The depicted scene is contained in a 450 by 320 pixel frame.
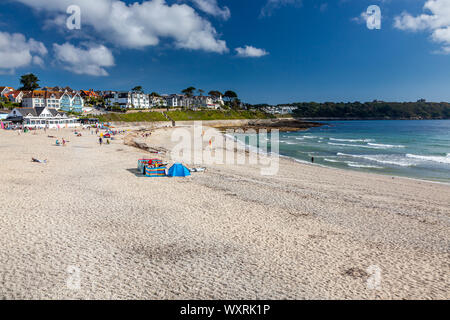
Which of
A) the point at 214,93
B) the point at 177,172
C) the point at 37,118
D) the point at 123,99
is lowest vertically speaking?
the point at 177,172

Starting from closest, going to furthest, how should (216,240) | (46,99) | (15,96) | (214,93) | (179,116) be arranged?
1. (216,240)
2. (46,99)
3. (15,96)
4. (179,116)
5. (214,93)

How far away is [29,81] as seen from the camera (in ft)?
259

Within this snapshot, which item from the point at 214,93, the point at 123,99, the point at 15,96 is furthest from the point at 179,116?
the point at 214,93

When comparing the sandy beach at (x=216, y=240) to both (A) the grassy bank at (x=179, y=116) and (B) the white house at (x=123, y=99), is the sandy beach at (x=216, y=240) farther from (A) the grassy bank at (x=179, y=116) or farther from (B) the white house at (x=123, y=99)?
(B) the white house at (x=123, y=99)

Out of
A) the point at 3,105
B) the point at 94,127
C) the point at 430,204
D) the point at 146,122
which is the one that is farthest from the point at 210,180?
the point at 3,105

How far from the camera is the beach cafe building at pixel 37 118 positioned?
2002 inches

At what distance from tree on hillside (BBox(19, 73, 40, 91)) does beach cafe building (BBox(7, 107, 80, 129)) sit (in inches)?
1302

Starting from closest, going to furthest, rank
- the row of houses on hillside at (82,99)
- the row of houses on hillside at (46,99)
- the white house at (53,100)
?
the white house at (53,100) < the row of houses on hillside at (46,99) < the row of houses on hillside at (82,99)

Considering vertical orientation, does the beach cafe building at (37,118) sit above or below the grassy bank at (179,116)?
below

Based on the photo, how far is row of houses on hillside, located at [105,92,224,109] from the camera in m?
100

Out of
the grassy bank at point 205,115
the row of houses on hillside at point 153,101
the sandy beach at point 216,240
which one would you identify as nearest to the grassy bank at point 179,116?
the grassy bank at point 205,115

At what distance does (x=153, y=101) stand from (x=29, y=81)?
164ft

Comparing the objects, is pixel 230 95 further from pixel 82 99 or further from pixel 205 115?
pixel 82 99

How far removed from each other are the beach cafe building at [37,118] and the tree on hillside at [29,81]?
108 feet
